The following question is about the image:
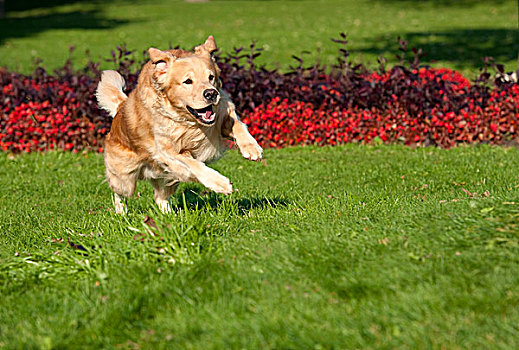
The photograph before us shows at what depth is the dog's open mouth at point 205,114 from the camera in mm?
4590

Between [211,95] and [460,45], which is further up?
[211,95]

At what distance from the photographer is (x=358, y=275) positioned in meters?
3.52

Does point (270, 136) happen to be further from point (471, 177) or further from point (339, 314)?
point (339, 314)

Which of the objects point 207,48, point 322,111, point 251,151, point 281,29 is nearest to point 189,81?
point 207,48

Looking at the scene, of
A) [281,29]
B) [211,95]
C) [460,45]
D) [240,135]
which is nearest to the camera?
[211,95]

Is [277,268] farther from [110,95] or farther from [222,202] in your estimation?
[110,95]

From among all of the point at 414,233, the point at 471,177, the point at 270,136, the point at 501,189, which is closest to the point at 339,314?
the point at 414,233

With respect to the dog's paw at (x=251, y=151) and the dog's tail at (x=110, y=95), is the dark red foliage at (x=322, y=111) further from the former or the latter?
A: the dog's paw at (x=251, y=151)

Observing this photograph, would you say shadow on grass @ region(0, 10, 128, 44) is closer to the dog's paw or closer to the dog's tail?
the dog's tail

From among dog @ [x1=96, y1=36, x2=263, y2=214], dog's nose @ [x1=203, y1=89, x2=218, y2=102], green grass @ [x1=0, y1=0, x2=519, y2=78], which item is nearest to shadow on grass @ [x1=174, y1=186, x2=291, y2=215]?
dog @ [x1=96, y1=36, x2=263, y2=214]

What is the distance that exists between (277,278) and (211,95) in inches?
60.7

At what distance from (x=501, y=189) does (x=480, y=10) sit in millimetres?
25185

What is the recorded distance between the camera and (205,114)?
459 centimetres

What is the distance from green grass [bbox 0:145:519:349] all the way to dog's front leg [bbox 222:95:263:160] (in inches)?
22.4
